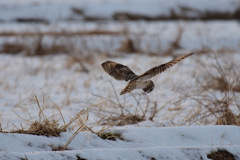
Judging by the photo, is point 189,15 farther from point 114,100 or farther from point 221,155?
point 221,155

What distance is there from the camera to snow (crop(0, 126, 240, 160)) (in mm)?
2203

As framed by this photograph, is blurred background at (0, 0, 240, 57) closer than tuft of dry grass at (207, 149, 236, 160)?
No

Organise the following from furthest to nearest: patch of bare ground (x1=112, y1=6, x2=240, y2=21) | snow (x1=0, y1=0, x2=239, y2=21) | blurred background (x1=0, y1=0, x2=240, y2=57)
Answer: patch of bare ground (x1=112, y1=6, x2=240, y2=21)
snow (x1=0, y1=0, x2=239, y2=21)
blurred background (x1=0, y1=0, x2=240, y2=57)

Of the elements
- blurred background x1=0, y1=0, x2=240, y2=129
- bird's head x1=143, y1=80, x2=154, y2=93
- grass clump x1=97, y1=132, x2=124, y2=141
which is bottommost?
grass clump x1=97, y1=132, x2=124, y2=141

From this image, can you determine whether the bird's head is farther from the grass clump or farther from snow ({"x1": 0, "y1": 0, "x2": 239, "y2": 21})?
snow ({"x1": 0, "y1": 0, "x2": 239, "y2": 21})

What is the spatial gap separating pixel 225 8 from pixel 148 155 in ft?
67.3

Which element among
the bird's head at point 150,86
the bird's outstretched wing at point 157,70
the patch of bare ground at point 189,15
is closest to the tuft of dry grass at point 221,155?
the bird's head at point 150,86

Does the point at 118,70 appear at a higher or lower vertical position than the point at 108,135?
higher

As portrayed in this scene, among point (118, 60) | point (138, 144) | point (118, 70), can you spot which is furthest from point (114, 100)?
point (118, 60)

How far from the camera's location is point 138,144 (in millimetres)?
2578

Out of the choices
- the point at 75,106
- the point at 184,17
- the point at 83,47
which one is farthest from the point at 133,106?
the point at 184,17

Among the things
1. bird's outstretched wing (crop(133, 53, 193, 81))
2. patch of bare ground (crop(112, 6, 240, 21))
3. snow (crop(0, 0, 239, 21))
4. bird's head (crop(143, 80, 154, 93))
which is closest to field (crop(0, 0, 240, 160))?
bird's head (crop(143, 80, 154, 93))

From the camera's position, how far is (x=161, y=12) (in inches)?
799

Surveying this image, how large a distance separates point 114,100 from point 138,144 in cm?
230
